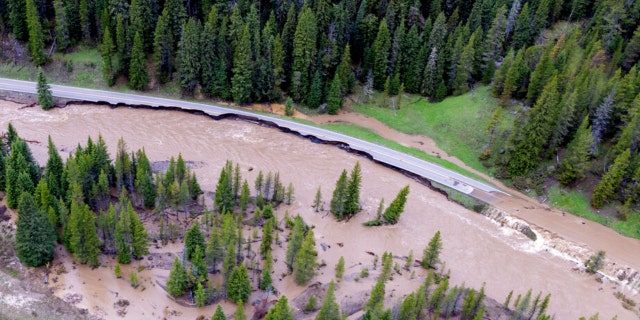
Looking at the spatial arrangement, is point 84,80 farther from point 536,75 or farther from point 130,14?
point 536,75

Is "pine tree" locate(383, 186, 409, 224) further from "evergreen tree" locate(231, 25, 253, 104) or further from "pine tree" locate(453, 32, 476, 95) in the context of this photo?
"evergreen tree" locate(231, 25, 253, 104)

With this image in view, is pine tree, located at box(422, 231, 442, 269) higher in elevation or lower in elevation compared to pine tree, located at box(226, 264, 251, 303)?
higher

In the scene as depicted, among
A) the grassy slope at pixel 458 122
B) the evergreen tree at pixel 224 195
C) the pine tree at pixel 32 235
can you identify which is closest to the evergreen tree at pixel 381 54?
the grassy slope at pixel 458 122

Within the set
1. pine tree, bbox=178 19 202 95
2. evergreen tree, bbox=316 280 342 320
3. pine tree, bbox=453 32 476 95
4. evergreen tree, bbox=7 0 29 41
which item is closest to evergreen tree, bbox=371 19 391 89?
pine tree, bbox=453 32 476 95

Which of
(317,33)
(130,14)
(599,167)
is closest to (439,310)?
(599,167)

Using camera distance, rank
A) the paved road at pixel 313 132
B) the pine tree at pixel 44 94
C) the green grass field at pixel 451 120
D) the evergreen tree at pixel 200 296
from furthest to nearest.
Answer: the green grass field at pixel 451 120, the pine tree at pixel 44 94, the paved road at pixel 313 132, the evergreen tree at pixel 200 296

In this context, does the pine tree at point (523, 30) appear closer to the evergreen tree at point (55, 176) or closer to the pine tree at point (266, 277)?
the pine tree at point (266, 277)
